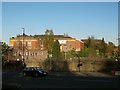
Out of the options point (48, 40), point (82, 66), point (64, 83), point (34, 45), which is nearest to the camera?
point (64, 83)

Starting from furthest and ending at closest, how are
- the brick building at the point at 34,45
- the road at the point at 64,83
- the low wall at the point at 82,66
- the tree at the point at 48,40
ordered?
the brick building at the point at 34,45 → the tree at the point at 48,40 → the low wall at the point at 82,66 → the road at the point at 64,83

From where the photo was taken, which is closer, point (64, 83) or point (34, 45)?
point (64, 83)

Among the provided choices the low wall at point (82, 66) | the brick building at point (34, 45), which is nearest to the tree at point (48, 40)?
the brick building at point (34, 45)

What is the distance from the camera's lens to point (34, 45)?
131 m

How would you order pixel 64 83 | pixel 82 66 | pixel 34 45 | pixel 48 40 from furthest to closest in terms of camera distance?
pixel 34 45
pixel 48 40
pixel 82 66
pixel 64 83

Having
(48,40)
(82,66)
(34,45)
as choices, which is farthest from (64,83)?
(34,45)

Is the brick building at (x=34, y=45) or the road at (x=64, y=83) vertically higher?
the brick building at (x=34, y=45)

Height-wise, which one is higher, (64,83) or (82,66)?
(82,66)

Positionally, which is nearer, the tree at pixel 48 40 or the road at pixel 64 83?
the road at pixel 64 83

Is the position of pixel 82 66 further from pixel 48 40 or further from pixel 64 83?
pixel 48 40

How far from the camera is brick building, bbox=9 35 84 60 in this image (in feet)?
382

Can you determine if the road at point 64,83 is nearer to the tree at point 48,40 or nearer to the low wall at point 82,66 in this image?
the low wall at point 82,66

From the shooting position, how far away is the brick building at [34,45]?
382ft

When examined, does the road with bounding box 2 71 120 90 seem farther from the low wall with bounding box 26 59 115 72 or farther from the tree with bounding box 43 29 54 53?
the tree with bounding box 43 29 54 53
